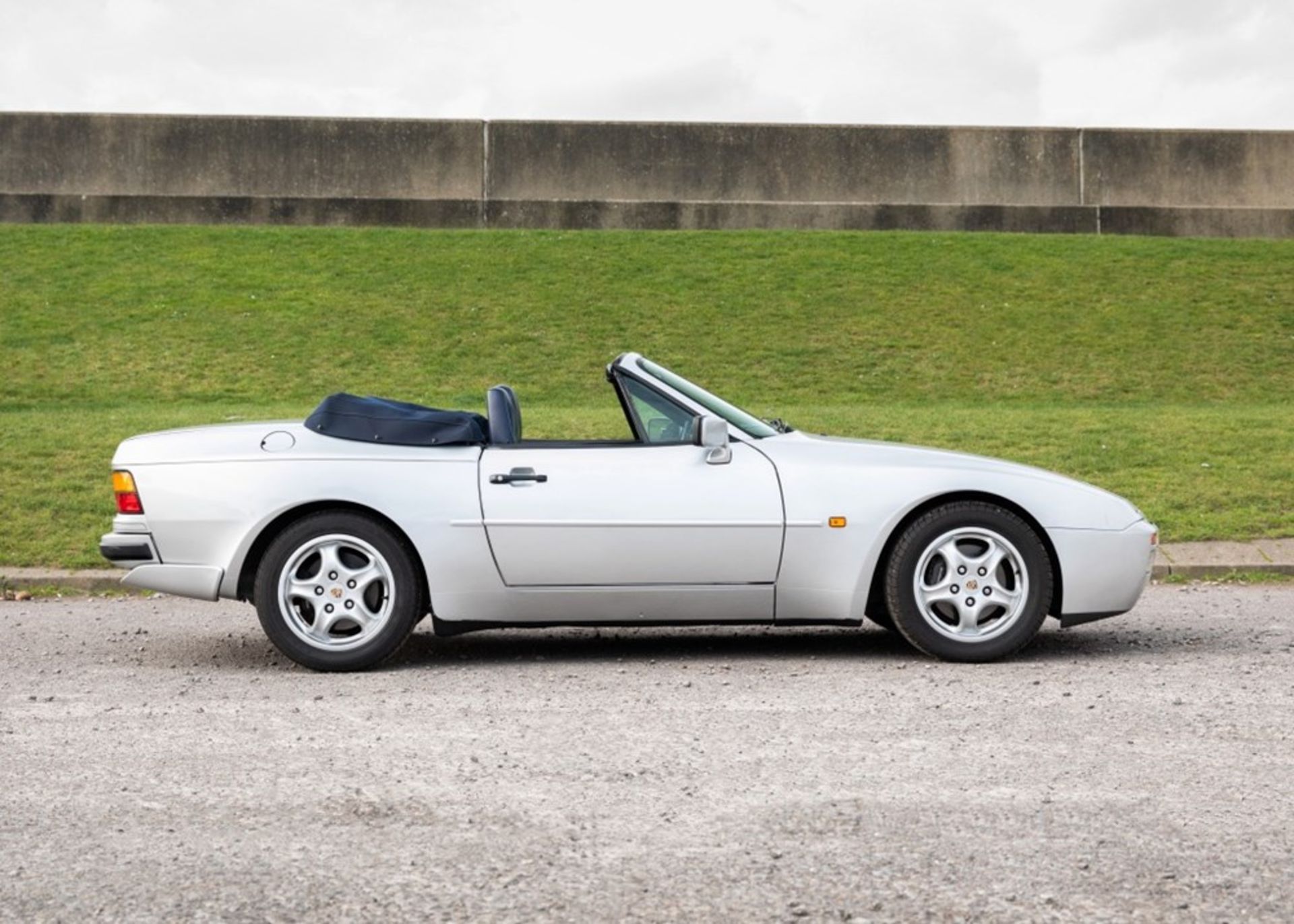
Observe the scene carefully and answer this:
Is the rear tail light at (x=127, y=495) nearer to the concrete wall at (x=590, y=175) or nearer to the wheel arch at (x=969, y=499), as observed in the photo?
the wheel arch at (x=969, y=499)

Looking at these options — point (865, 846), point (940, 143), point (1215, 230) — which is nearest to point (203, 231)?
point (940, 143)

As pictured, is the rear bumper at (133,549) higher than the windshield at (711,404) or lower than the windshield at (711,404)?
lower

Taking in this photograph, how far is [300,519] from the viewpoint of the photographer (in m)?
6.69

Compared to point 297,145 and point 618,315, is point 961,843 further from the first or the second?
point 297,145

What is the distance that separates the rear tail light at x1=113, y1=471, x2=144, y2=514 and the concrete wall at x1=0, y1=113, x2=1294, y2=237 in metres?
19.0

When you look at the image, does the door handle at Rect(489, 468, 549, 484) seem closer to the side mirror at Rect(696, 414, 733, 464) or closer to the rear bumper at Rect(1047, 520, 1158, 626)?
the side mirror at Rect(696, 414, 733, 464)

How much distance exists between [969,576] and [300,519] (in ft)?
8.56

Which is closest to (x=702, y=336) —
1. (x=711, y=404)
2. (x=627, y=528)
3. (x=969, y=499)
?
(x=711, y=404)

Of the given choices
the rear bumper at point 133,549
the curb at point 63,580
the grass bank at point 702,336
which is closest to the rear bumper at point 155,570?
the rear bumper at point 133,549

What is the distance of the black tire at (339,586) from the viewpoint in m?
6.60

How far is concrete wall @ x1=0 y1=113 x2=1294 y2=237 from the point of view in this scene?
83.6 feet

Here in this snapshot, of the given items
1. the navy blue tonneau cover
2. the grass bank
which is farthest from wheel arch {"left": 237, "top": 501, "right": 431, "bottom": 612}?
the grass bank

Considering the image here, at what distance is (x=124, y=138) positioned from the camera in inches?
1009

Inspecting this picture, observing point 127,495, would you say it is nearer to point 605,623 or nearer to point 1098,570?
point 605,623
